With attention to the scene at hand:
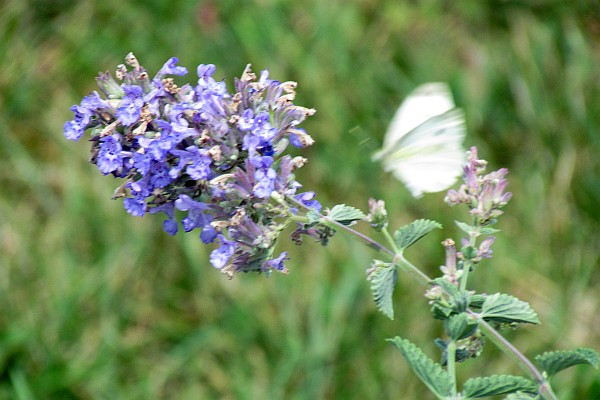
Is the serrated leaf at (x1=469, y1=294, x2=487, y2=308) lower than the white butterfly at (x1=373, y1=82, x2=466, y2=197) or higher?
lower

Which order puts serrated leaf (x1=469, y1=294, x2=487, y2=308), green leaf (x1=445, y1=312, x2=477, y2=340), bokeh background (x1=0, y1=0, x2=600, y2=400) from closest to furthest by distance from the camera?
green leaf (x1=445, y1=312, x2=477, y2=340) → serrated leaf (x1=469, y1=294, x2=487, y2=308) → bokeh background (x1=0, y1=0, x2=600, y2=400)

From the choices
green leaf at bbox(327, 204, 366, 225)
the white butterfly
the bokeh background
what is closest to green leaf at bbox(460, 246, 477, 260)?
green leaf at bbox(327, 204, 366, 225)

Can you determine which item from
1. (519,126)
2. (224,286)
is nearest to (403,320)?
(224,286)

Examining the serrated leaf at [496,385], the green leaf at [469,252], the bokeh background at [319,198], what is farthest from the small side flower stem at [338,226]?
the bokeh background at [319,198]

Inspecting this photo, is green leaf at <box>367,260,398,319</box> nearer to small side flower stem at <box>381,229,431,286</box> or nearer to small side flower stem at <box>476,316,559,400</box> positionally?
small side flower stem at <box>381,229,431,286</box>

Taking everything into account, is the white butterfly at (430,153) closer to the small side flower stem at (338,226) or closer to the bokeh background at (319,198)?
the small side flower stem at (338,226)

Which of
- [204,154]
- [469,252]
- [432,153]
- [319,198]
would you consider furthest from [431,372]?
[319,198]
